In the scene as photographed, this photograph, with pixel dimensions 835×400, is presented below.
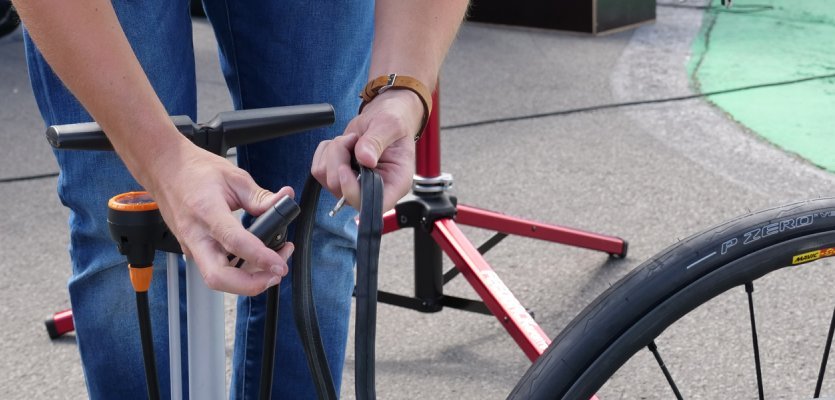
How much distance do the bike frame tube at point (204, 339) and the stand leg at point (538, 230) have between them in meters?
1.20

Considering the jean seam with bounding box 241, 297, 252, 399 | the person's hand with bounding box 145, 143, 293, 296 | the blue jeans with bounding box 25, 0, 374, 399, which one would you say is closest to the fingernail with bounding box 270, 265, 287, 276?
the person's hand with bounding box 145, 143, 293, 296

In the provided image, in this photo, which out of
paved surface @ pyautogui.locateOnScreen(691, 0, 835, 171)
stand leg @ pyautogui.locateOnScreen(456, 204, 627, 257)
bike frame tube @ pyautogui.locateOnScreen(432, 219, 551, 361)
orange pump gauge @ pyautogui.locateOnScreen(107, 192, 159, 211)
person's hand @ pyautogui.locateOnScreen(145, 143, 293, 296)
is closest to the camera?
person's hand @ pyautogui.locateOnScreen(145, 143, 293, 296)

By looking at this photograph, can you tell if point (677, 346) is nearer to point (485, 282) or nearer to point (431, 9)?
point (485, 282)

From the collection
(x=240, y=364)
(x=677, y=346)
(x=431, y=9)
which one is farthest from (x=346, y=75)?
(x=677, y=346)

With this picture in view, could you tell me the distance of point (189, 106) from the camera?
1112mm

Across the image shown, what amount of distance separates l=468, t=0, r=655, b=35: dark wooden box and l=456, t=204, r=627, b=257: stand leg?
7.01ft

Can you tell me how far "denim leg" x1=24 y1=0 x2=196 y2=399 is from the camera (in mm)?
1009

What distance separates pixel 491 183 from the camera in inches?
109

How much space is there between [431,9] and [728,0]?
17.9 inches

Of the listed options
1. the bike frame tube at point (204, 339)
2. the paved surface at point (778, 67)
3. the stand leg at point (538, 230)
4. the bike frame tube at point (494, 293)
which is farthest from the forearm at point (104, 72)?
the paved surface at point (778, 67)

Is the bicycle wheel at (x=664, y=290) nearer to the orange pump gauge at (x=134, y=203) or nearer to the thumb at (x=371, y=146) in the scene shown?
the thumb at (x=371, y=146)

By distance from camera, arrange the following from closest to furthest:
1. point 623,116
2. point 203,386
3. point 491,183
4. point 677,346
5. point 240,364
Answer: point 203,386, point 240,364, point 677,346, point 491,183, point 623,116

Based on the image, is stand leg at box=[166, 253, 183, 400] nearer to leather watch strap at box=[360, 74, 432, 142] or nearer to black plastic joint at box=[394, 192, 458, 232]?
leather watch strap at box=[360, 74, 432, 142]

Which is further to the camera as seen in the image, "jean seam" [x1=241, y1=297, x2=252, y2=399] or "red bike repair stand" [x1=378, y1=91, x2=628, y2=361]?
"red bike repair stand" [x1=378, y1=91, x2=628, y2=361]
